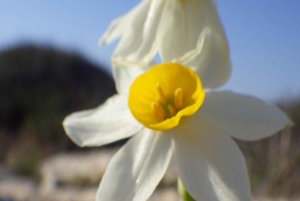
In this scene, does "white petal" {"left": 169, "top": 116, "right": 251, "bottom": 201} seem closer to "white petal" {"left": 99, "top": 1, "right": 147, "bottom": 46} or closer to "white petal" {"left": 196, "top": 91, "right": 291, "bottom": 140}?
"white petal" {"left": 196, "top": 91, "right": 291, "bottom": 140}

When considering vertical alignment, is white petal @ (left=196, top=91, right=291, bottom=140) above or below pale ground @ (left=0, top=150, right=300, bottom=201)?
above

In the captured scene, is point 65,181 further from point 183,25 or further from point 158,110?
point 183,25

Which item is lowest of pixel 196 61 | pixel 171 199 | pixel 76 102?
pixel 76 102

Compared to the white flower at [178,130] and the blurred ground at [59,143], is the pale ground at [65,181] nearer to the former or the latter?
the blurred ground at [59,143]

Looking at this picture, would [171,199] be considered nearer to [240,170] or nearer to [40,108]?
[240,170]

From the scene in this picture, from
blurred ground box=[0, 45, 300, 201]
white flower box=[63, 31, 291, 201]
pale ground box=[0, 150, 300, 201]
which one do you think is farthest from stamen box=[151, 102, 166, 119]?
pale ground box=[0, 150, 300, 201]

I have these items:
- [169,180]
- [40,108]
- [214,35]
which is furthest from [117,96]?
[40,108]
